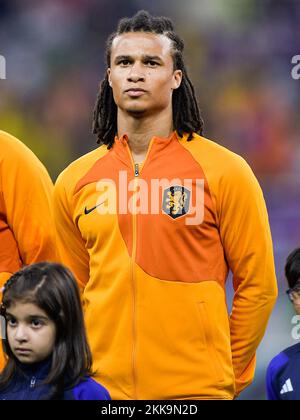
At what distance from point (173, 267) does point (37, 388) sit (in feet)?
2.47

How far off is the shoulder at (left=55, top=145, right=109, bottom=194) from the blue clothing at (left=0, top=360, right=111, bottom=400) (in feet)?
3.24

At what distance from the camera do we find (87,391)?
130 inches

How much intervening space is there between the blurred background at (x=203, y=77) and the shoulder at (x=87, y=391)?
4542 mm

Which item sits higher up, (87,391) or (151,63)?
(151,63)

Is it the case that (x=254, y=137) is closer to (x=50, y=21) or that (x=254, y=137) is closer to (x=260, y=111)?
(x=260, y=111)

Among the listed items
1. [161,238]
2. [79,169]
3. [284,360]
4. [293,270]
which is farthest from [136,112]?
[284,360]

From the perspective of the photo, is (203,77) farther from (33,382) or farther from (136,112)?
(33,382)

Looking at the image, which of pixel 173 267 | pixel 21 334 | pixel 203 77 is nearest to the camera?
pixel 21 334

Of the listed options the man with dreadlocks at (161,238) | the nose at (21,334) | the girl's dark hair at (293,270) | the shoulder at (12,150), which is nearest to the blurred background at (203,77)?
the girl's dark hair at (293,270)

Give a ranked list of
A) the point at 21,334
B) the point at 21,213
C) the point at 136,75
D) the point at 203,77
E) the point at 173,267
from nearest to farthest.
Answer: the point at 21,334, the point at 173,267, the point at 136,75, the point at 21,213, the point at 203,77

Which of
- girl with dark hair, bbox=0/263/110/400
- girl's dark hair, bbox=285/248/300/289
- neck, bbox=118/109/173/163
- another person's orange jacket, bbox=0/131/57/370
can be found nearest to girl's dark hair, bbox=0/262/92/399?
girl with dark hair, bbox=0/263/110/400

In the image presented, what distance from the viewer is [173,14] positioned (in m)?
8.59

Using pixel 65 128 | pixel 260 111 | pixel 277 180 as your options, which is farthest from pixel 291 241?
pixel 65 128

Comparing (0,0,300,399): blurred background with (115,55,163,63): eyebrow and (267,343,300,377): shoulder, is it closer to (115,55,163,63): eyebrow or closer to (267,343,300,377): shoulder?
(267,343,300,377): shoulder
